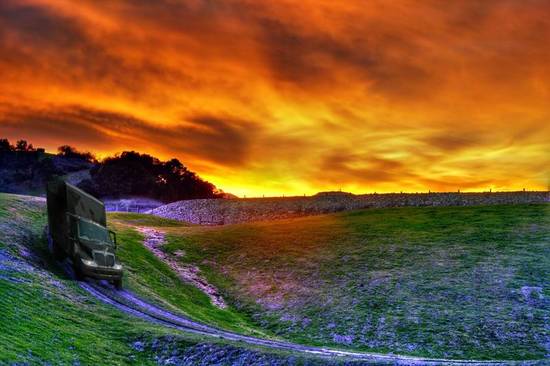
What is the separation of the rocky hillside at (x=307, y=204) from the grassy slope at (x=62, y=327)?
5734 cm

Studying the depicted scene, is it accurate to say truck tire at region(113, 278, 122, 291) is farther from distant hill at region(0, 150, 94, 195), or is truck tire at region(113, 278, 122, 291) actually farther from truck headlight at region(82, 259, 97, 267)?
distant hill at region(0, 150, 94, 195)

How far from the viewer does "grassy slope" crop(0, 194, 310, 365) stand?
72.2 ft

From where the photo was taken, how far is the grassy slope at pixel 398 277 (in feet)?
123

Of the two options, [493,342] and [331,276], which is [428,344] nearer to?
[493,342]

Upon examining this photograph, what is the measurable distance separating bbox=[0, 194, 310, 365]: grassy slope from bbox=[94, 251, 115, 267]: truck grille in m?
2.39

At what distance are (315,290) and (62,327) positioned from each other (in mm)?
26392

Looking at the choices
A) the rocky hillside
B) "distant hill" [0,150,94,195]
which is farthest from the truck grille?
"distant hill" [0,150,94,195]

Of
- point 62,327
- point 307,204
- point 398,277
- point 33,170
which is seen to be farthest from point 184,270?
point 33,170

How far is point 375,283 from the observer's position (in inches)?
1870

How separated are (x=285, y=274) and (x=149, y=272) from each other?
1332cm

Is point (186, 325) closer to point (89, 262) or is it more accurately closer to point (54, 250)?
point (89, 262)

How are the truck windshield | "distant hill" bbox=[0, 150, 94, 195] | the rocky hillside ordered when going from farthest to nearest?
1. "distant hill" bbox=[0, 150, 94, 195]
2. the rocky hillside
3. the truck windshield

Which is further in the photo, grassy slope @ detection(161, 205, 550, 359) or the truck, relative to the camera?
grassy slope @ detection(161, 205, 550, 359)

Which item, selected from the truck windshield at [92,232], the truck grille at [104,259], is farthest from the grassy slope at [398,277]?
the truck windshield at [92,232]
